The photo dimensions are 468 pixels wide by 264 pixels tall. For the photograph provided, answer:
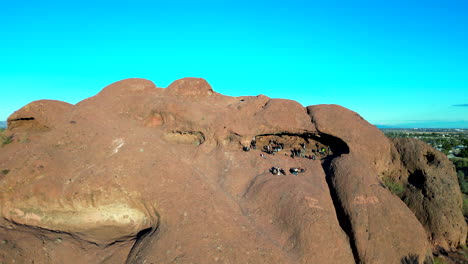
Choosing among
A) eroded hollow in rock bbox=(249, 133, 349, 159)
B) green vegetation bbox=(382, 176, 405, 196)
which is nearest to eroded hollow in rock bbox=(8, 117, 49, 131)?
eroded hollow in rock bbox=(249, 133, 349, 159)

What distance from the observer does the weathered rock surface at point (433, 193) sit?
32.9 feet

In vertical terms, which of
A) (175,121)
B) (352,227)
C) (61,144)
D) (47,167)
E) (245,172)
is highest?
(175,121)

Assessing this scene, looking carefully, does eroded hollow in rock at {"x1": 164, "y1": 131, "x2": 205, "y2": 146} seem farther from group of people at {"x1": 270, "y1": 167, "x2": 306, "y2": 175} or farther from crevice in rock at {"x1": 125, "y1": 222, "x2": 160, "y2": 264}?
crevice in rock at {"x1": 125, "y1": 222, "x2": 160, "y2": 264}

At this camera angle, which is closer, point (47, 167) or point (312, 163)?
point (47, 167)

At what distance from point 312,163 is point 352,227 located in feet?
11.9

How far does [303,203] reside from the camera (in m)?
8.65

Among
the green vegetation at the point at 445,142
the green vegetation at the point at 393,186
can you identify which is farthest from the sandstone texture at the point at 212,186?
the green vegetation at the point at 445,142

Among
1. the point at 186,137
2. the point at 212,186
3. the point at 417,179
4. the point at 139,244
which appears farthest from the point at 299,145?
the point at 139,244

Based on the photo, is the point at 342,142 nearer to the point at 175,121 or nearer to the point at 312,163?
the point at 312,163

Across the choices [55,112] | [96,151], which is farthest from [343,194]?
[55,112]

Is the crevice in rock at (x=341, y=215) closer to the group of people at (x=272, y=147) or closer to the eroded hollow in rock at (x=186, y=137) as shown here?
the group of people at (x=272, y=147)

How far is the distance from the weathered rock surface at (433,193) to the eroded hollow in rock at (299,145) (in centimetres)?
317

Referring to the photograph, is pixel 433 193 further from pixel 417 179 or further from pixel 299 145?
pixel 299 145

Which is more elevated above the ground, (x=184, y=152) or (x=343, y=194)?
(x=184, y=152)
